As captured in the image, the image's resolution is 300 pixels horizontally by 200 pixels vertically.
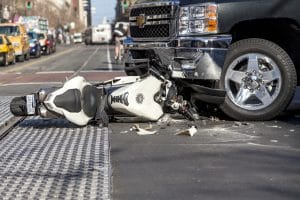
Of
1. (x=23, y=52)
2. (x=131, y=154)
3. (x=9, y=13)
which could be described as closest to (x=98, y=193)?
(x=131, y=154)

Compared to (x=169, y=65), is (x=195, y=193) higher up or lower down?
lower down

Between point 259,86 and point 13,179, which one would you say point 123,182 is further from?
point 259,86

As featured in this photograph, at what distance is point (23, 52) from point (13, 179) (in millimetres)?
32865

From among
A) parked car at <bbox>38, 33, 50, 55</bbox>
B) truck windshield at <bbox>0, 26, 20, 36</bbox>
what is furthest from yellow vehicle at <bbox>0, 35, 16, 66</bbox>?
parked car at <bbox>38, 33, 50, 55</bbox>

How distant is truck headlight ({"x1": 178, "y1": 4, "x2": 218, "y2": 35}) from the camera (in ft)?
26.6

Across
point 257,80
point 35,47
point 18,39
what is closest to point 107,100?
point 257,80

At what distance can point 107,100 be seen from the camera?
8.21 metres

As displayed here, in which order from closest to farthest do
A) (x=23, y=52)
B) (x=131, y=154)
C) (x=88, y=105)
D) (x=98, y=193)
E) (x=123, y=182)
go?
(x=98, y=193) → (x=123, y=182) → (x=131, y=154) → (x=88, y=105) → (x=23, y=52)

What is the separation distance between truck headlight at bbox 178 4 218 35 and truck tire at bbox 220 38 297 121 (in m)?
0.48

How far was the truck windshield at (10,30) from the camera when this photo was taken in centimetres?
3834

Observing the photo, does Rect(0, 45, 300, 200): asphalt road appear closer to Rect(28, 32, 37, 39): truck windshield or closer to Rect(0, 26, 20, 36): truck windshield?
Rect(0, 26, 20, 36): truck windshield

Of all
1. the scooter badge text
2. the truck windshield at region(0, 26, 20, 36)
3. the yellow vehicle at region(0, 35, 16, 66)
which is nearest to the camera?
the scooter badge text

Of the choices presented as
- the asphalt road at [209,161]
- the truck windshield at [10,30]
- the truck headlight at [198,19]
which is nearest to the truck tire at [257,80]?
the asphalt road at [209,161]

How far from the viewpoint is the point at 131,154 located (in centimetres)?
655
